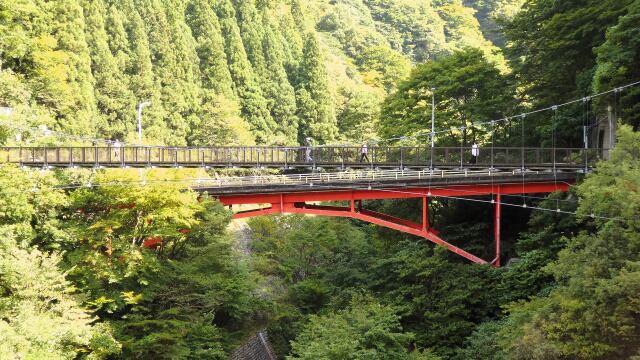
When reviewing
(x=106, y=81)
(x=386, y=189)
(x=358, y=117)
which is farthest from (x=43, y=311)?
(x=358, y=117)

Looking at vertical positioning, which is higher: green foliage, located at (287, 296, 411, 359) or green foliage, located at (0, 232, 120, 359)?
green foliage, located at (0, 232, 120, 359)

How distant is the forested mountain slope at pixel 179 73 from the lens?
109ft

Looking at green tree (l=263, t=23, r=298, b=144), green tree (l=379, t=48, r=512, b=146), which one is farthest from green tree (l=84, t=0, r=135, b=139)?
green tree (l=379, t=48, r=512, b=146)

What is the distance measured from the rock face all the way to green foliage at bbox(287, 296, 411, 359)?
6.15ft

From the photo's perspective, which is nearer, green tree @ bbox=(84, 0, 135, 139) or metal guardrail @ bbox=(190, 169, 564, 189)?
metal guardrail @ bbox=(190, 169, 564, 189)

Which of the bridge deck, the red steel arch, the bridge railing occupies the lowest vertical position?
the red steel arch

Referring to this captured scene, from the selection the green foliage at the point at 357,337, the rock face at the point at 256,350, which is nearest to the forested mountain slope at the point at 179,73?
the rock face at the point at 256,350

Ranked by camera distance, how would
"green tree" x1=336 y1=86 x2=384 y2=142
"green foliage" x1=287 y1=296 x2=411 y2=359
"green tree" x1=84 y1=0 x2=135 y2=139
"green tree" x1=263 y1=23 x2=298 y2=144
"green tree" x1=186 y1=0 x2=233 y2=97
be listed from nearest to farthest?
"green foliage" x1=287 y1=296 x2=411 y2=359 → "green tree" x1=84 y1=0 x2=135 y2=139 → "green tree" x1=186 y1=0 x2=233 y2=97 → "green tree" x1=263 y1=23 x2=298 y2=144 → "green tree" x1=336 y1=86 x2=384 y2=142

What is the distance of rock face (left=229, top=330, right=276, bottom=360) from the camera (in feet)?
70.4

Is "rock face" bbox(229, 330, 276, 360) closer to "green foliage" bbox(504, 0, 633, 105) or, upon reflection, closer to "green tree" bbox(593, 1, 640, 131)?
"green tree" bbox(593, 1, 640, 131)

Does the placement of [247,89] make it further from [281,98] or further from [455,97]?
[455,97]

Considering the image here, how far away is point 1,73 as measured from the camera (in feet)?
99.2

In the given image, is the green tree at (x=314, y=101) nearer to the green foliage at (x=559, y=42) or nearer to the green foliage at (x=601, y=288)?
the green foliage at (x=559, y=42)

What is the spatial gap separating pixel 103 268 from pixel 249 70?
98.1 feet
